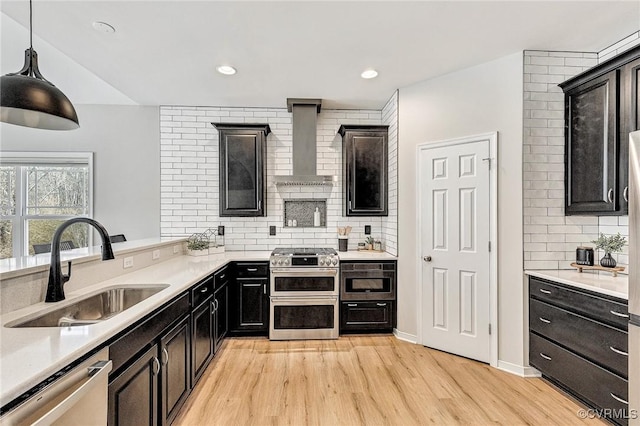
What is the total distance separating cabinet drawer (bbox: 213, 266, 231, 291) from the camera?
2.92m

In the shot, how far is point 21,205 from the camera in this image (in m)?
4.10

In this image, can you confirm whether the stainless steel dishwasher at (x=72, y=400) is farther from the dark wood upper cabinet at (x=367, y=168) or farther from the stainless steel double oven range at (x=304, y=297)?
the dark wood upper cabinet at (x=367, y=168)

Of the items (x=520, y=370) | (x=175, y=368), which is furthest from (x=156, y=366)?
(x=520, y=370)

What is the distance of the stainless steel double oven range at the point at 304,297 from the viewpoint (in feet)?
11.3

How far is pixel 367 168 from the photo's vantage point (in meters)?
3.87

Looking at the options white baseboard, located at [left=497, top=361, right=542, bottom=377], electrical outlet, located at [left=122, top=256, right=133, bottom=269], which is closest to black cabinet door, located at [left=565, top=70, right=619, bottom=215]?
white baseboard, located at [left=497, top=361, right=542, bottom=377]

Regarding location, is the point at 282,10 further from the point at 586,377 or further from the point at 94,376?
the point at 586,377

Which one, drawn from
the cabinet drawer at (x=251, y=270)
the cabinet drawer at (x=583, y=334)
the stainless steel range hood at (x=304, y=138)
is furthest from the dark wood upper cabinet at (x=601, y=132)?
the cabinet drawer at (x=251, y=270)

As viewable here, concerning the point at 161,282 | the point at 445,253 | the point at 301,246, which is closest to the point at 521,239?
the point at 445,253

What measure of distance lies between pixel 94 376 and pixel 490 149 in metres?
3.17

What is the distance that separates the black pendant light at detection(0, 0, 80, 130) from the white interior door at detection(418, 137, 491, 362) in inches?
117

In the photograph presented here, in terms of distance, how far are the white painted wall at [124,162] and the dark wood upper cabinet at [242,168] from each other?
1027 mm

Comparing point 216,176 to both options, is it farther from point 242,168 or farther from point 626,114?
point 626,114

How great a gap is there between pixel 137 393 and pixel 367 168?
314 centimetres
